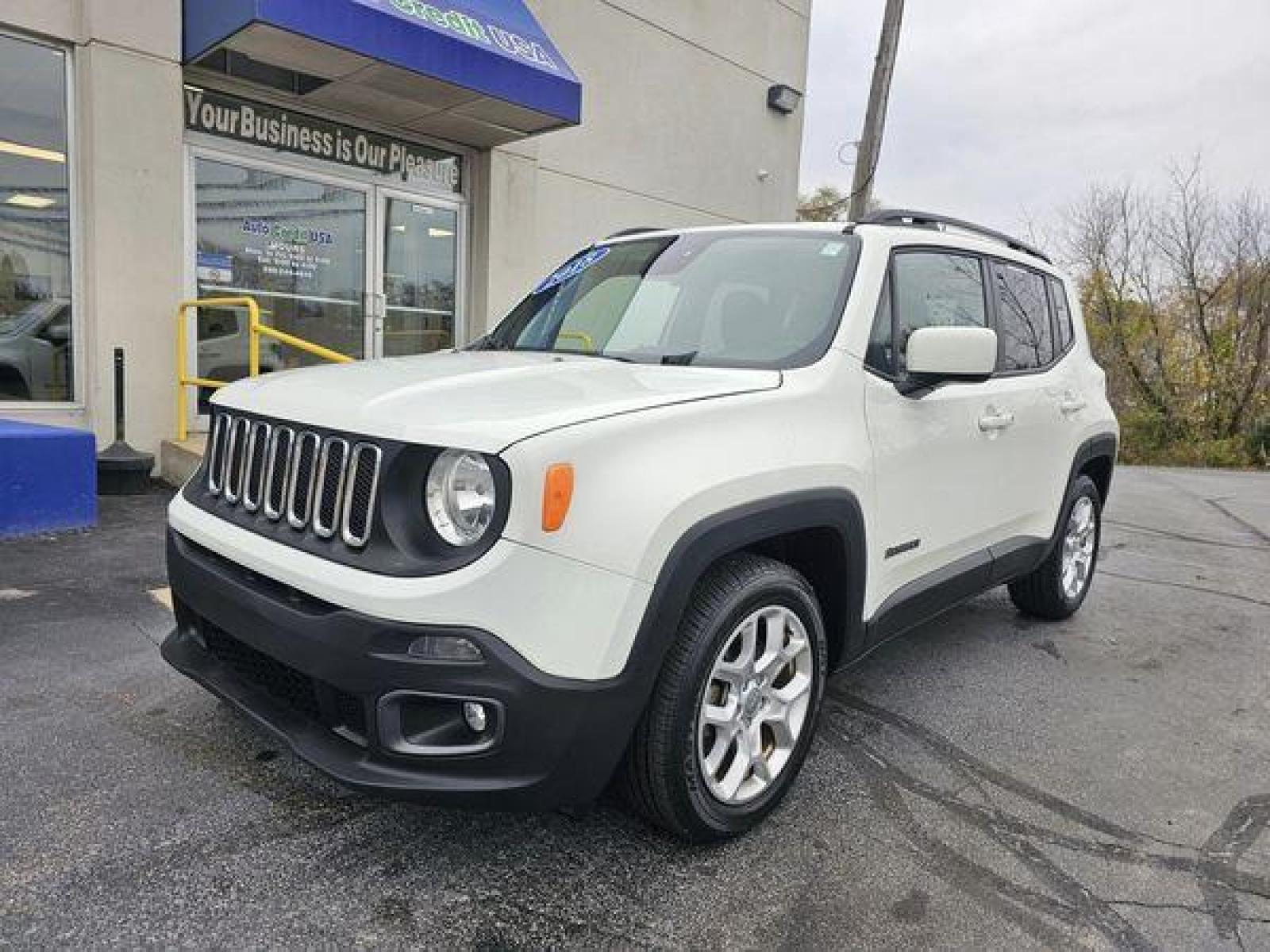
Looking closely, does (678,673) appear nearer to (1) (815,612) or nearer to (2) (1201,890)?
(1) (815,612)

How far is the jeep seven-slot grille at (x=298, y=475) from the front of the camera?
238cm

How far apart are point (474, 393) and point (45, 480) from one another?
456cm

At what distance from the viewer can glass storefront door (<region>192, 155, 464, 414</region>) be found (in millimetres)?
8367

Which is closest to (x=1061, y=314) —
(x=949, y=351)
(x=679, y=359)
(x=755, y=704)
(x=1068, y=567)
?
(x=1068, y=567)

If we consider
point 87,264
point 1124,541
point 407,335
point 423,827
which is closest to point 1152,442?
point 1124,541

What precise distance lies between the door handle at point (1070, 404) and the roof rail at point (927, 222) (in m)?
0.74

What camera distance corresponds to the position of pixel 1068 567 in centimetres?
514

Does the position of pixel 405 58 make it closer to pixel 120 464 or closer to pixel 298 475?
pixel 120 464

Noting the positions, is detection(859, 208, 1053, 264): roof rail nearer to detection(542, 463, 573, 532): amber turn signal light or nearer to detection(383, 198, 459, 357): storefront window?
detection(542, 463, 573, 532): amber turn signal light

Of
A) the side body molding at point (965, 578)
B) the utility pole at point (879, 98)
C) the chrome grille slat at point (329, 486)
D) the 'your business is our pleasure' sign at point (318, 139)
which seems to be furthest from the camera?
the utility pole at point (879, 98)

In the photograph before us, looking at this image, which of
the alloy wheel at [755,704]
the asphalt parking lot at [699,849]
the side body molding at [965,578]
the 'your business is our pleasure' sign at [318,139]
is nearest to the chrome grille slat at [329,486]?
the asphalt parking lot at [699,849]

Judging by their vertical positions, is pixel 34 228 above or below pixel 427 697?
above

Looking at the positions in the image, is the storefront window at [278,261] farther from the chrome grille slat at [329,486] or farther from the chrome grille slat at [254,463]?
the chrome grille slat at [329,486]

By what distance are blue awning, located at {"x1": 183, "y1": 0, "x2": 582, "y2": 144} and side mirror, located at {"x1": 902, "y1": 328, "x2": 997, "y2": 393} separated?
5546mm
